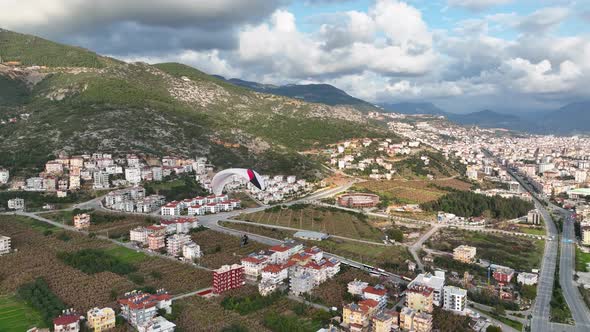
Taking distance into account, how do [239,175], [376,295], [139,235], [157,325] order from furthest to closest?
[239,175]
[139,235]
[376,295]
[157,325]

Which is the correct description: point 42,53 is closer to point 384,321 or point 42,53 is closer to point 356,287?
point 356,287

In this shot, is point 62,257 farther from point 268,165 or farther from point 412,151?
point 412,151

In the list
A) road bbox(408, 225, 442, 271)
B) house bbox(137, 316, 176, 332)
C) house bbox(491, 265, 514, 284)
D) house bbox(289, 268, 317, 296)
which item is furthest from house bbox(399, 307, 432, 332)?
house bbox(137, 316, 176, 332)

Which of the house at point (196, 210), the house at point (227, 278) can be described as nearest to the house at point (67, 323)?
the house at point (227, 278)

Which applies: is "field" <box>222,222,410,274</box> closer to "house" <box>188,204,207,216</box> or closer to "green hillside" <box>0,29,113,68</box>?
"house" <box>188,204,207,216</box>

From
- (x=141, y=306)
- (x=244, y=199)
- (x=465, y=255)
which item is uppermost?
(x=244, y=199)

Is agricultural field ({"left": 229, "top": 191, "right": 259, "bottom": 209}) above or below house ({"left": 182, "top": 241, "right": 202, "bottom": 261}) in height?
above

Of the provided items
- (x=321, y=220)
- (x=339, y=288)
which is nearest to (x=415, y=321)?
(x=339, y=288)
